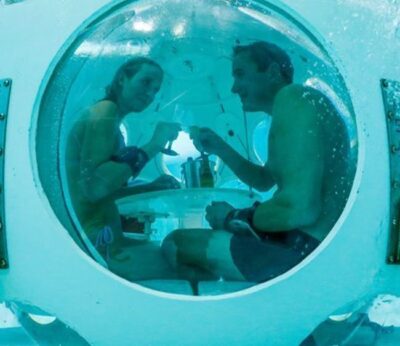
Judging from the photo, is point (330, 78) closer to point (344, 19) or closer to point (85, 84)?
point (344, 19)

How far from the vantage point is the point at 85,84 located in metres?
1.20

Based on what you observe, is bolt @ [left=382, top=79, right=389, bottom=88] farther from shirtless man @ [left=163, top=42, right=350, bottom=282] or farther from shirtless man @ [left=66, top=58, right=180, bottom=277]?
shirtless man @ [left=66, top=58, right=180, bottom=277]

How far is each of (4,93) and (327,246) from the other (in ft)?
2.18

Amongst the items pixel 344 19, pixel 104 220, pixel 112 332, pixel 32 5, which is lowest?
pixel 112 332

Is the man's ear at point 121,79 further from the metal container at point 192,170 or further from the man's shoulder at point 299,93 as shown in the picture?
the man's shoulder at point 299,93

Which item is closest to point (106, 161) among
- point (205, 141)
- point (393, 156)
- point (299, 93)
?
point (205, 141)

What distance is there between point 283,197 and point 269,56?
1.06 feet

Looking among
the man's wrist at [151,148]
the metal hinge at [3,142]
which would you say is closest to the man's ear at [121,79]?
the man's wrist at [151,148]

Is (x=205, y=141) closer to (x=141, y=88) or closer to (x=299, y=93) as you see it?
(x=141, y=88)

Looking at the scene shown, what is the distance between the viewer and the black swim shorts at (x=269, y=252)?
108 centimetres

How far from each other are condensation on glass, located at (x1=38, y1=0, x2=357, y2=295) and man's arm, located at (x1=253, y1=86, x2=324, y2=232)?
33 millimetres

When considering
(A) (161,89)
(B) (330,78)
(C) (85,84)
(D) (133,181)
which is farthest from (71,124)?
(B) (330,78)

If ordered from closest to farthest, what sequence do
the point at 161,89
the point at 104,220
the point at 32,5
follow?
the point at 32,5, the point at 104,220, the point at 161,89

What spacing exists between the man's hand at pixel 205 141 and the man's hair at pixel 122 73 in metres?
0.23
